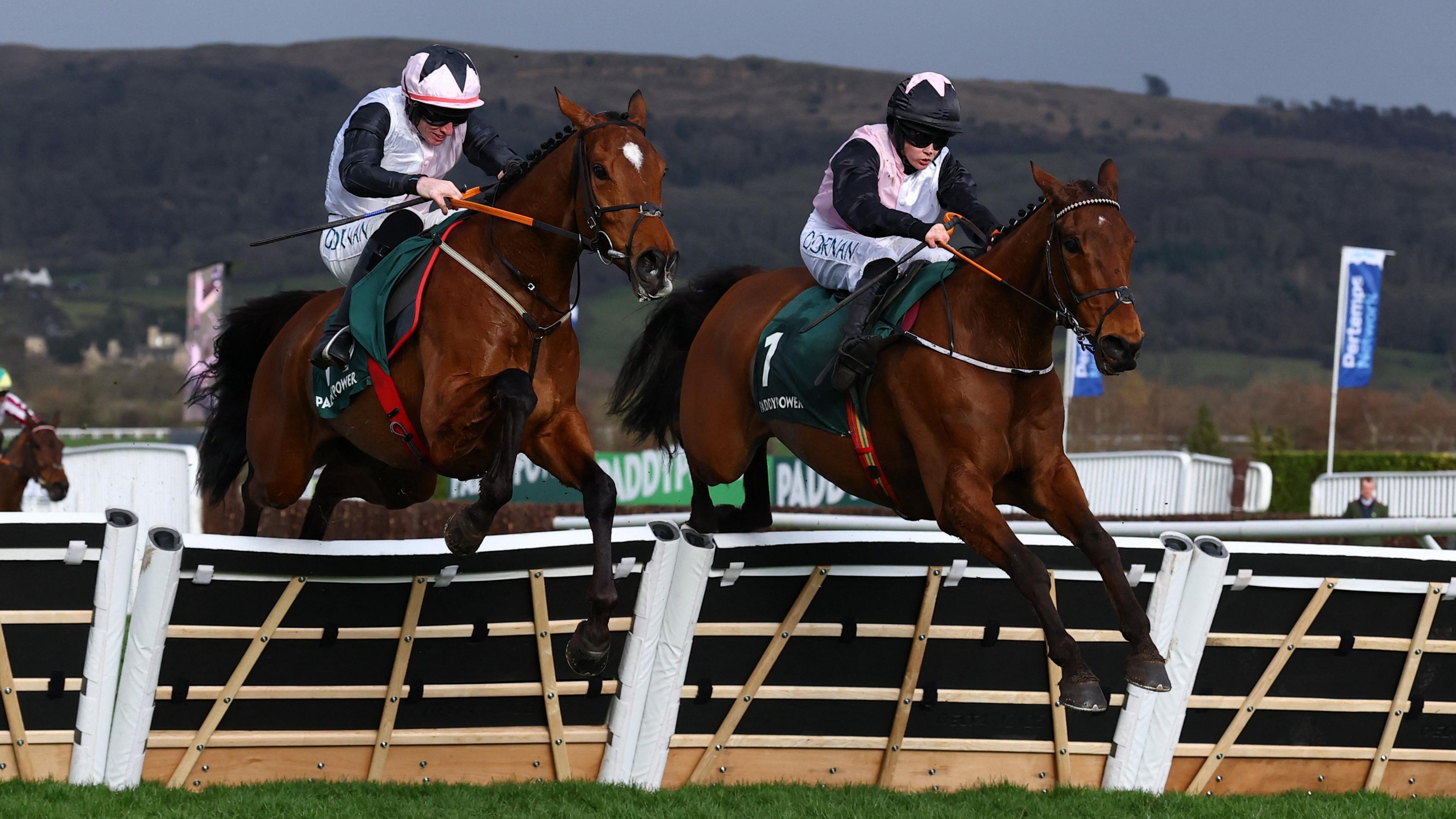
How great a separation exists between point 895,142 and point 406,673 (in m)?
2.73

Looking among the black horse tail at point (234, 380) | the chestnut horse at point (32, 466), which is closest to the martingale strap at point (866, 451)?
the black horse tail at point (234, 380)

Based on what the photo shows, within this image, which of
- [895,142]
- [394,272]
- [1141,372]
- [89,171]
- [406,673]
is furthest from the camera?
[89,171]

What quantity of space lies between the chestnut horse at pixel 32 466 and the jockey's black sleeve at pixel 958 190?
26.7ft

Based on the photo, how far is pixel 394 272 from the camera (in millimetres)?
5316

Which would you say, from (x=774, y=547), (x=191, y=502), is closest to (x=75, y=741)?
(x=774, y=547)

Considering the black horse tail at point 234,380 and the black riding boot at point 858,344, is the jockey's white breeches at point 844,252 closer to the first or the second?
the black riding boot at point 858,344

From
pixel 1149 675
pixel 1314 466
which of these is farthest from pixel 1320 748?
pixel 1314 466

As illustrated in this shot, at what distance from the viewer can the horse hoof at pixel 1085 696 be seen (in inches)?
180

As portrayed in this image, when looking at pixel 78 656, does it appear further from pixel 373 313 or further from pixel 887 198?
pixel 887 198

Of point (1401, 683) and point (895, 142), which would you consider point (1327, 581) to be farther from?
point (895, 142)

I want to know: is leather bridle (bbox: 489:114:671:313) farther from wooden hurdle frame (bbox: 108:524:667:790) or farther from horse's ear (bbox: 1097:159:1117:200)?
horse's ear (bbox: 1097:159:1117:200)

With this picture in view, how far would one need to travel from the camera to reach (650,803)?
4.70 meters

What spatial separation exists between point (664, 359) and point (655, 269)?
2403 millimetres

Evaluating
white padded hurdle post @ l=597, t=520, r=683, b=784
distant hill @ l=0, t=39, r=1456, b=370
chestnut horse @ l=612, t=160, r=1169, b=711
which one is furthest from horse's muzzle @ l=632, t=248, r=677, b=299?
distant hill @ l=0, t=39, r=1456, b=370
